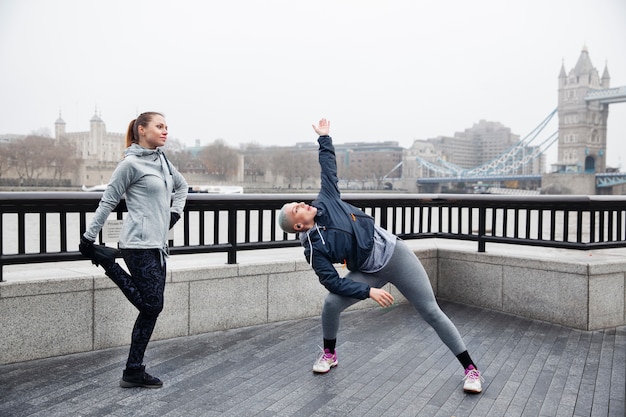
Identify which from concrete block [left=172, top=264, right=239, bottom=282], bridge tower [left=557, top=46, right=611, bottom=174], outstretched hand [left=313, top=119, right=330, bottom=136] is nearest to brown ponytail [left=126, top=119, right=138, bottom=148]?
outstretched hand [left=313, top=119, right=330, bottom=136]

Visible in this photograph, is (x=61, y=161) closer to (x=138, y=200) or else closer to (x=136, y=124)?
(x=136, y=124)

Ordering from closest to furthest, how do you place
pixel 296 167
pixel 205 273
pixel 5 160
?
1. pixel 205 273
2. pixel 5 160
3. pixel 296 167

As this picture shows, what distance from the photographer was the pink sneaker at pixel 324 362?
4.36m

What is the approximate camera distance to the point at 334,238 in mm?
3758

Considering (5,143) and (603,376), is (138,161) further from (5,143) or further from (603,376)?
(5,143)

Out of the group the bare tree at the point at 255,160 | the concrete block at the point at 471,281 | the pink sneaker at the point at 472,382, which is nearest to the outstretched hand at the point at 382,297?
the pink sneaker at the point at 472,382

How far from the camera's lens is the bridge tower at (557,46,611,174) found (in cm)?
9419

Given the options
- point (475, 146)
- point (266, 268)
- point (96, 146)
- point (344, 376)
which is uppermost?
point (475, 146)

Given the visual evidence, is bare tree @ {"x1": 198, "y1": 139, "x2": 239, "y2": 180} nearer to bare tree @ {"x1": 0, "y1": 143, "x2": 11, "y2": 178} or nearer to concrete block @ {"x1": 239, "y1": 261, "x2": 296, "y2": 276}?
bare tree @ {"x1": 0, "y1": 143, "x2": 11, "y2": 178}

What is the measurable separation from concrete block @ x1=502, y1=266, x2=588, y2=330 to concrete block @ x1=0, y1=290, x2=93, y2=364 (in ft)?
14.1

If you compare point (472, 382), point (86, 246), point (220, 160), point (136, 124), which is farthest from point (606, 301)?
point (220, 160)

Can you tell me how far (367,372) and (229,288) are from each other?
175cm

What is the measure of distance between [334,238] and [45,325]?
96.7 inches

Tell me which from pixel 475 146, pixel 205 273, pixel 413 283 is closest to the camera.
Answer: pixel 413 283
